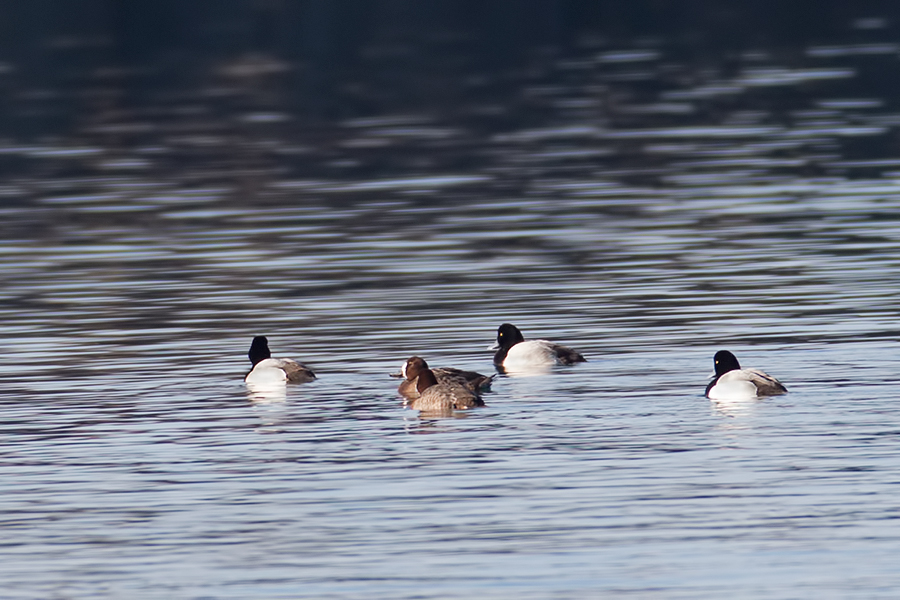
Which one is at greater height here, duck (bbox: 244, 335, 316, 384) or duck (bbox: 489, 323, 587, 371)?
duck (bbox: 244, 335, 316, 384)

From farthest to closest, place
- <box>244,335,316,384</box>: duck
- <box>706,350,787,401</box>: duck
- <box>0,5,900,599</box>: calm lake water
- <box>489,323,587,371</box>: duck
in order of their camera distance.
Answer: <box>489,323,587,371</box>: duck
<box>244,335,316,384</box>: duck
<box>706,350,787,401</box>: duck
<box>0,5,900,599</box>: calm lake water

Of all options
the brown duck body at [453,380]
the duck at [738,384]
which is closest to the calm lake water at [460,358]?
the duck at [738,384]

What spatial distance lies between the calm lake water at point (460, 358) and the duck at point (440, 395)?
287mm

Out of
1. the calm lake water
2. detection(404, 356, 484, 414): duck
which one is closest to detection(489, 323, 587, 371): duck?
the calm lake water

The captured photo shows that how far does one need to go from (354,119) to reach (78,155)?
9.46 meters

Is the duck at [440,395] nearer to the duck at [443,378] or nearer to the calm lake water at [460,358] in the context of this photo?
the duck at [443,378]

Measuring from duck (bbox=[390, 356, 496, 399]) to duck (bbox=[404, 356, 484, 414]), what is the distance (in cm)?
5

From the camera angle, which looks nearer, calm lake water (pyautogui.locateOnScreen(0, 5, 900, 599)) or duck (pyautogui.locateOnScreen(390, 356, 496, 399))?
calm lake water (pyautogui.locateOnScreen(0, 5, 900, 599))

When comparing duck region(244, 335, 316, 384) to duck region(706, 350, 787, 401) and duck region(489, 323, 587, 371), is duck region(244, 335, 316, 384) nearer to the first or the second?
duck region(489, 323, 587, 371)

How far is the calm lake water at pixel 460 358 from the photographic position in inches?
622

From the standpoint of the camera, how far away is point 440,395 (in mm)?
21547

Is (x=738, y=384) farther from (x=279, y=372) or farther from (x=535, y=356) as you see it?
(x=279, y=372)

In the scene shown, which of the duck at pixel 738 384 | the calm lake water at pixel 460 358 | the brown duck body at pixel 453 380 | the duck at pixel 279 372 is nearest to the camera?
the calm lake water at pixel 460 358

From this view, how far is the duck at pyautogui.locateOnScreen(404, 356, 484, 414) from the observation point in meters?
21.5
